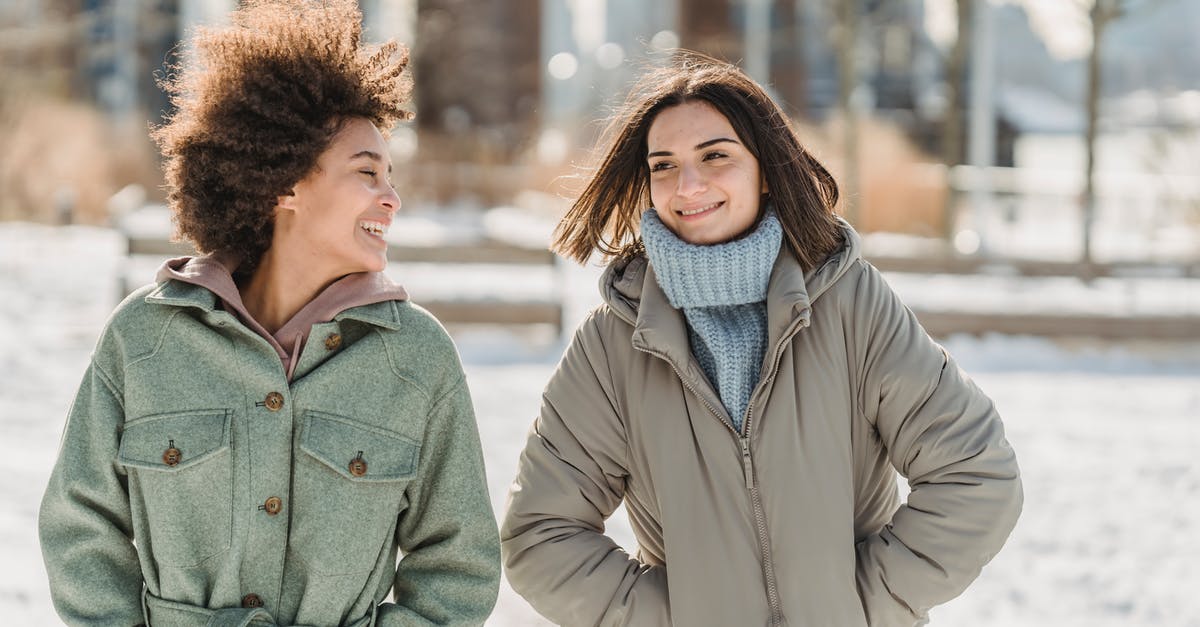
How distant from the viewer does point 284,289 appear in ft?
8.50

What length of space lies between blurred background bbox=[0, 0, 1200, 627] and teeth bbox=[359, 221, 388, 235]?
608 mm

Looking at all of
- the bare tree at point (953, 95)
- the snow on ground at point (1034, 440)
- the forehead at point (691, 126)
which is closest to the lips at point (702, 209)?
the forehead at point (691, 126)

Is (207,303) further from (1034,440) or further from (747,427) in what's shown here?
(1034,440)

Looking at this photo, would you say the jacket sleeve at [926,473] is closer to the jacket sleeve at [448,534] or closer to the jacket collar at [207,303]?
the jacket sleeve at [448,534]

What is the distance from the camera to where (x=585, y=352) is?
2.71 metres

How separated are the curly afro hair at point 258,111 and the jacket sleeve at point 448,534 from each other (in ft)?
1.75

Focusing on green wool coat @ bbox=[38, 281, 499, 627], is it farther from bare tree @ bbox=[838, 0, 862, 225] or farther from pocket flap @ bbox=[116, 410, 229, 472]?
bare tree @ bbox=[838, 0, 862, 225]

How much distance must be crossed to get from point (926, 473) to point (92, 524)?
5.11ft

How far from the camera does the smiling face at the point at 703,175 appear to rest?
→ 2.66 m

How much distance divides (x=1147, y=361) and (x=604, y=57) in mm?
18288

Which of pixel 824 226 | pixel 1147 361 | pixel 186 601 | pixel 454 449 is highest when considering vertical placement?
pixel 824 226

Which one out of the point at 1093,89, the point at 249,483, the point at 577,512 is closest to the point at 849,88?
the point at 1093,89

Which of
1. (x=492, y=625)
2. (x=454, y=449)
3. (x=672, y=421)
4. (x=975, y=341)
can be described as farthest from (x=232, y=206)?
(x=975, y=341)

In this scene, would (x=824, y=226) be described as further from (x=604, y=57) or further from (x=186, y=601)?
(x=604, y=57)
